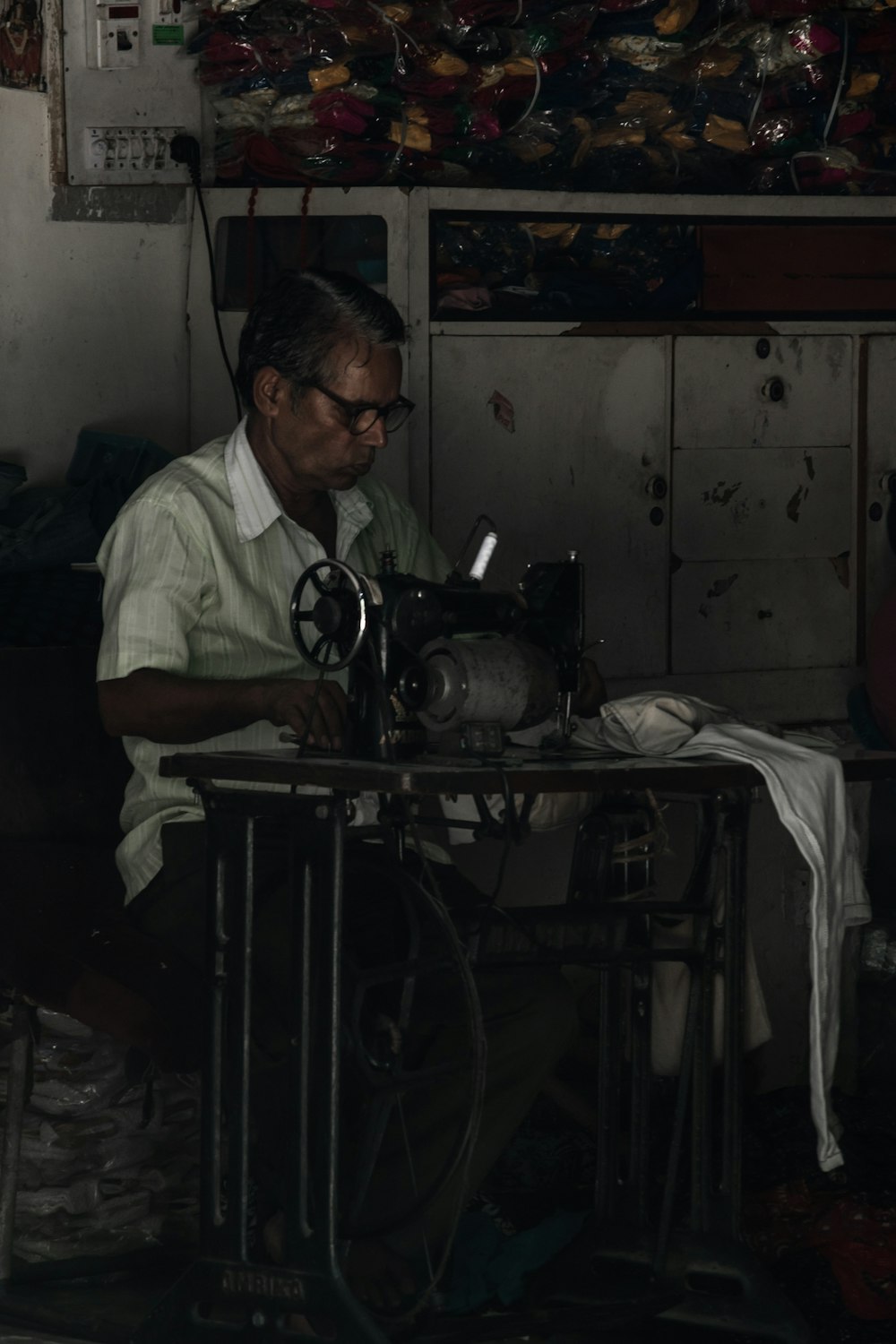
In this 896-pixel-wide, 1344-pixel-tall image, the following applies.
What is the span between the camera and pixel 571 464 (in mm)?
3908

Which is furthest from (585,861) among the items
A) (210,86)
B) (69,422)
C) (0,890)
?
(210,86)

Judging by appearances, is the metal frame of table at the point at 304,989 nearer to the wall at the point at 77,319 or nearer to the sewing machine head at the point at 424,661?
the sewing machine head at the point at 424,661

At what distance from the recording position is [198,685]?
245cm

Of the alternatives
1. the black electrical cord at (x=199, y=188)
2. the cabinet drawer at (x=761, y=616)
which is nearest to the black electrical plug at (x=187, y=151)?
the black electrical cord at (x=199, y=188)

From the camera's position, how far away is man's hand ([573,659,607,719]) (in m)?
2.74

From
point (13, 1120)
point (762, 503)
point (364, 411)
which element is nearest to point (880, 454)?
point (762, 503)

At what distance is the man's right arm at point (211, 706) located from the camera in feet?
7.76

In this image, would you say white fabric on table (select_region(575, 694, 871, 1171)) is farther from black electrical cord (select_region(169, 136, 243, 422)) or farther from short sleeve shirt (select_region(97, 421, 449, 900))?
black electrical cord (select_region(169, 136, 243, 422))

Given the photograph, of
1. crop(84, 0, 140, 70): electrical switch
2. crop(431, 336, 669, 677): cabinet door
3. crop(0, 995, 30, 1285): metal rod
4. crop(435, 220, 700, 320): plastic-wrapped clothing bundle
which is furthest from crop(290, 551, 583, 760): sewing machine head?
crop(84, 0, 140, 70): electrical switch

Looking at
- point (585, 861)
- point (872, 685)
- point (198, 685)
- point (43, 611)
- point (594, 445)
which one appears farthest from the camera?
point (594, 445)

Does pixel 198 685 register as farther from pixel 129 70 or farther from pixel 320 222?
pixel 129 70

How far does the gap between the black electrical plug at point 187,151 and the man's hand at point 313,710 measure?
1711 millimetres

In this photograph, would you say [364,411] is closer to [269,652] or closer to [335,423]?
[335,423]

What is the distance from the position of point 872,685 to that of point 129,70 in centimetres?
204
